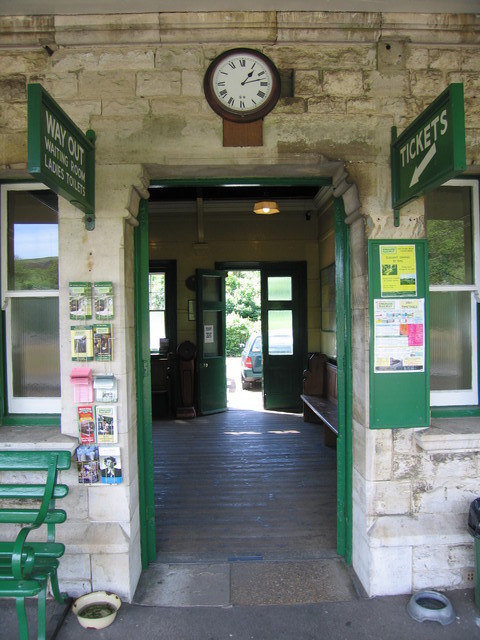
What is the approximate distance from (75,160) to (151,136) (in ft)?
1.89

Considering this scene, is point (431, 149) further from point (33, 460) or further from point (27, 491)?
point (27, 491)

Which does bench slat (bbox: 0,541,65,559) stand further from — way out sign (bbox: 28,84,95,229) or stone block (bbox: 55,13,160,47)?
stone block (bbox: 55,13,160,47)

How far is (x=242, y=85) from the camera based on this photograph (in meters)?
2.83

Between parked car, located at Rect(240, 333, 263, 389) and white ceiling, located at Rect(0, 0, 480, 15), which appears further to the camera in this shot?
parked car, located at Rect(240, 333, 263, 389)

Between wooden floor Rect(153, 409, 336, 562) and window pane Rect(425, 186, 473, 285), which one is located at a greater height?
window pane Rect(425, 186, 473, 285)

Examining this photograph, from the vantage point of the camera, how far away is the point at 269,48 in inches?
114

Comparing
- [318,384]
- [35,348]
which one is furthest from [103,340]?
[318,384]

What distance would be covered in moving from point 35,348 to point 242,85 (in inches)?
87.2

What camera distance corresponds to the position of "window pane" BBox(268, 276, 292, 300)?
8.20 m

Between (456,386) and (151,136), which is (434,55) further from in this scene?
(456,386)

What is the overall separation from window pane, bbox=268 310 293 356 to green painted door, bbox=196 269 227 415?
0.87 meters

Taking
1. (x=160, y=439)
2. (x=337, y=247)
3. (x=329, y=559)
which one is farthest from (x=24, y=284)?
(x=160, y=439)

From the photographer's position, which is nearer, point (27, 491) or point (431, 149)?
point (431, 149)

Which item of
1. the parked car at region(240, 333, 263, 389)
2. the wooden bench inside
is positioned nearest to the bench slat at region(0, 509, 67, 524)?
the wooden bench inside
